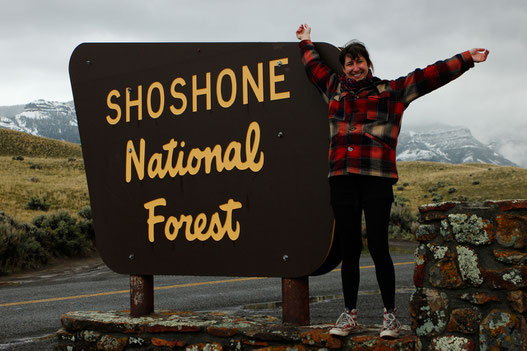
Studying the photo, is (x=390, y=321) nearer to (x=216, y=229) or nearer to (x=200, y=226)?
(x=216, y=229)

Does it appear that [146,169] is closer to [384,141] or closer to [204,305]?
[384,141]

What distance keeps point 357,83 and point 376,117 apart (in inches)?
9.7

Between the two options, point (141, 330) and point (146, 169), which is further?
point (146, 169)

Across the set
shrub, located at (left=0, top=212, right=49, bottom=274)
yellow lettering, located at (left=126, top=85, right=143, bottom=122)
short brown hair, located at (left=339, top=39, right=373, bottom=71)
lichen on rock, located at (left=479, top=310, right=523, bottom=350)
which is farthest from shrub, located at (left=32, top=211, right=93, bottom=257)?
lichen on rock, located at (left=479, top=310, right=523, bottom=350)

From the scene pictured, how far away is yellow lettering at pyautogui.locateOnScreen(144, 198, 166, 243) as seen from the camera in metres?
4.18

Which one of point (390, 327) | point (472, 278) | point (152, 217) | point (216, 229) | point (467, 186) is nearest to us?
point (472, 278)

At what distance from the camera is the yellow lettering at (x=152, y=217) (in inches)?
165

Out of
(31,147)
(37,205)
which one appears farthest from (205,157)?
(31,147)

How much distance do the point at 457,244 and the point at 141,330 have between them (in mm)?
2353

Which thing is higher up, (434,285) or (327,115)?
→ (327,115)

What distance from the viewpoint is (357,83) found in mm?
3160

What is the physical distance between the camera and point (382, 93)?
3119 mm

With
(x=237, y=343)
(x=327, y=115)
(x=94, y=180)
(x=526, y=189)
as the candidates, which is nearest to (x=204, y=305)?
(x=94, y=180)

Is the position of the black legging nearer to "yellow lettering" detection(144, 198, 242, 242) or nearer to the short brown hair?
the short brown hair
